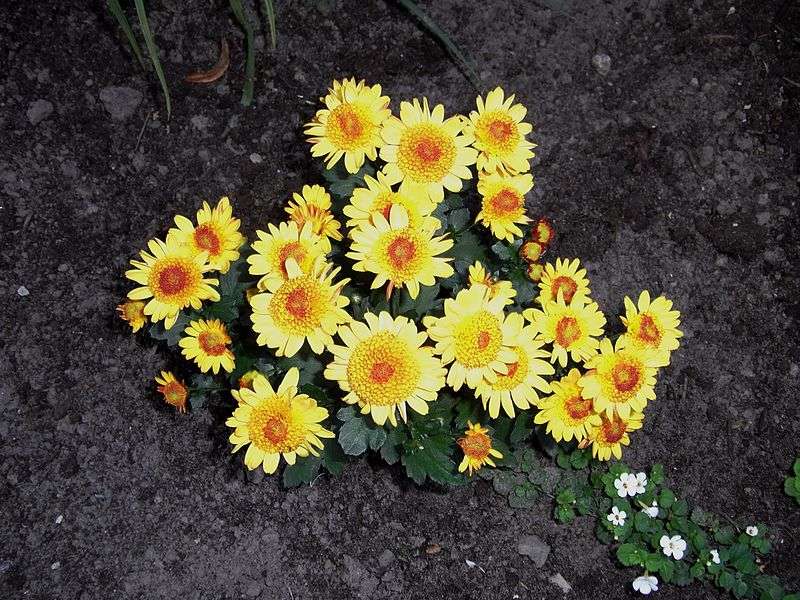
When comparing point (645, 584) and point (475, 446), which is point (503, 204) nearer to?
point (475, 446)

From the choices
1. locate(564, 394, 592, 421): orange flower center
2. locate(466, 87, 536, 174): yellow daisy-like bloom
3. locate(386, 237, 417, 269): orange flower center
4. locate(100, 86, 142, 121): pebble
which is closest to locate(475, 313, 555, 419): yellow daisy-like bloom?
locate(564, 394, 592, 421): orange flower center

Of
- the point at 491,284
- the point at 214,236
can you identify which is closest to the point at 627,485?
the point at 491,284

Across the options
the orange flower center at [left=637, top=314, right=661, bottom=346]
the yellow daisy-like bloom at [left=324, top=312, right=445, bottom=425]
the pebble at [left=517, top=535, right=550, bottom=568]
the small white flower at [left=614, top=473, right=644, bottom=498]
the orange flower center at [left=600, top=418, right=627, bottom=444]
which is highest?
the orange flower center at [left=637, top=314, right=661, bottom=346]

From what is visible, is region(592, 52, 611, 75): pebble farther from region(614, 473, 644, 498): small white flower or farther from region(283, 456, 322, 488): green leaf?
region(283, 456, 322, 488): green leaf

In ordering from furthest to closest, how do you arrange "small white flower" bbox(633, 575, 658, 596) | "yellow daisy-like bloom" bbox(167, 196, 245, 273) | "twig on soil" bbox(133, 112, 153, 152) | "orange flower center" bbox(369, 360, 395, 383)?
1. "twig on soil" bbox(133, 112, 153, 152)
2. "small white flower" bbox(633, 575, 658, 596)
3. "yellow daisy-like bloom" bbox(167, 196, 245, 273)
4. "orange flower center" bbox(369, 360, 395, 383)

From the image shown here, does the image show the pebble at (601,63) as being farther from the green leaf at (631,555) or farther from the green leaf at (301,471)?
the green leaf at (301,471)

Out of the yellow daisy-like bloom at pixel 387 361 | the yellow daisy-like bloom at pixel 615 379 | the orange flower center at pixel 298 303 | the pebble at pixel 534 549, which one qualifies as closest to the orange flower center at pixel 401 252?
the yellow daisy-like bloom at pixel 387 361

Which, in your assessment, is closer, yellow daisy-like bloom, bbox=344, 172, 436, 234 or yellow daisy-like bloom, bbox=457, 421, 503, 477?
yellow daisy-like bloom, bbox=344, 172, 436, 234

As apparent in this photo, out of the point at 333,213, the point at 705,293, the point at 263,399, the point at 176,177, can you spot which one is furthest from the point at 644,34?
the point at 263,399
